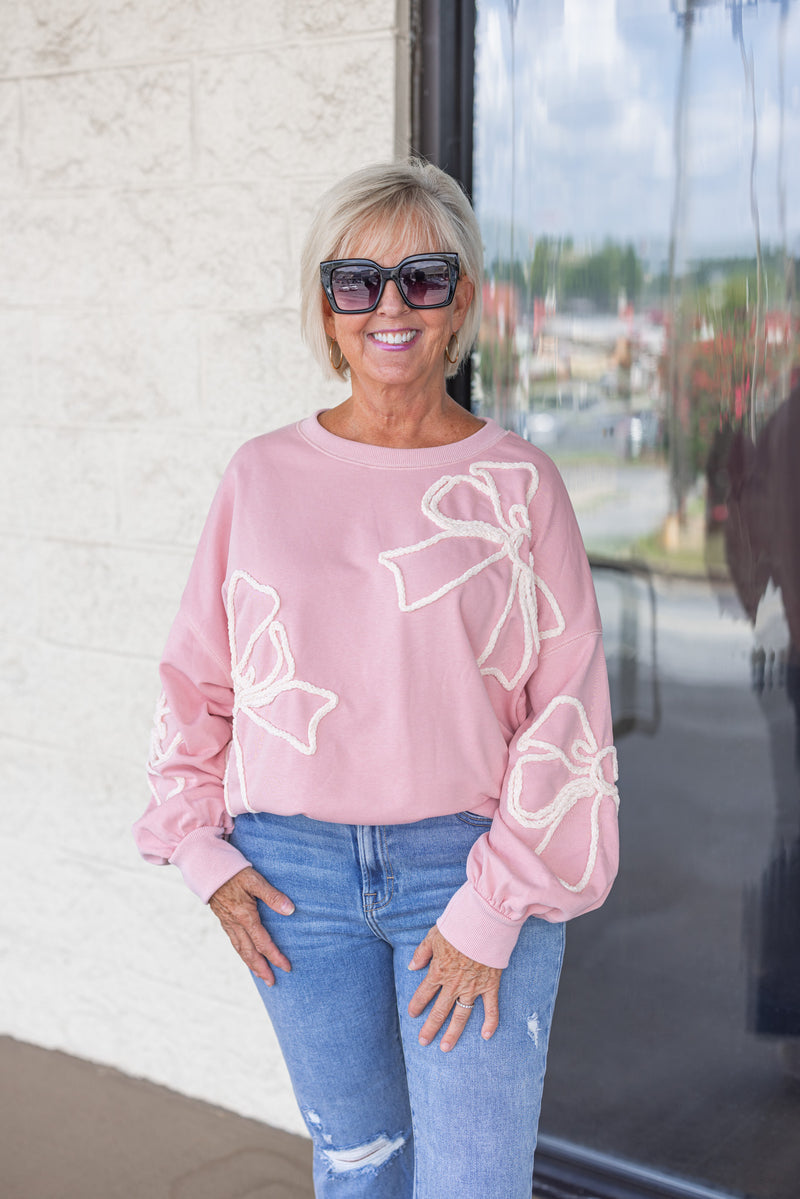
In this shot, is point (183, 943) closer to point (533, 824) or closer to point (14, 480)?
point (14, 480)

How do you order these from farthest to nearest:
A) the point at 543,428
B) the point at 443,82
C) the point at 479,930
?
the point at 543,428
the point at 443,82
the point at 479,930

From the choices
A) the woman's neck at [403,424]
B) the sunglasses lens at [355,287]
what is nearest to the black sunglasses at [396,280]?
the sunglasses lens at [355,287]

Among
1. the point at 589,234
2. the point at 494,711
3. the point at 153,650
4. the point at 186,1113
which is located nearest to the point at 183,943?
the point at 186,1113

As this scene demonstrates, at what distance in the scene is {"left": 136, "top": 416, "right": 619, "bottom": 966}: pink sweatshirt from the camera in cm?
141

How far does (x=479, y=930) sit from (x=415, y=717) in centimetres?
27

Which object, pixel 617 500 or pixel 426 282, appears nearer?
pixel 426 282

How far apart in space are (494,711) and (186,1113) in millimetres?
1544

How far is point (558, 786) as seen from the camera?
4.75 ft

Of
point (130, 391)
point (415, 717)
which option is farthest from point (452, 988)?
point (130, 391)

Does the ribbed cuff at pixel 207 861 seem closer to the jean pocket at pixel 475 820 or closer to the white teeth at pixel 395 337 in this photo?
the jean pocket at pixel 475 820

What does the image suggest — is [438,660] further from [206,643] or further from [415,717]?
[206,643]

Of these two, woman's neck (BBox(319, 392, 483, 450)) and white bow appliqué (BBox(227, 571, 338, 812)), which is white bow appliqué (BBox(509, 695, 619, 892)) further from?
woman's neck (BBox(319, 392, 483, 450))

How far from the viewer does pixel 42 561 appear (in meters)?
2.55

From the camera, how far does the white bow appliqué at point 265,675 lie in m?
1.44
